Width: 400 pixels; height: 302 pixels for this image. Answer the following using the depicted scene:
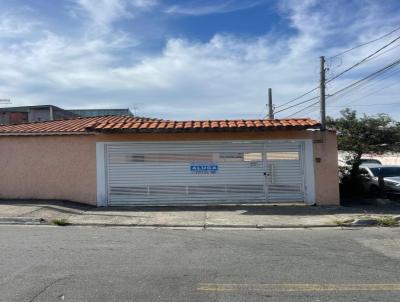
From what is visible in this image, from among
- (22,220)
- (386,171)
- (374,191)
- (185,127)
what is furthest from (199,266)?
(386,171)

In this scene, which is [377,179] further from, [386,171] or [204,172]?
[204,172]

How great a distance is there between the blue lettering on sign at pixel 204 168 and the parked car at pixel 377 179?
25.4 feet

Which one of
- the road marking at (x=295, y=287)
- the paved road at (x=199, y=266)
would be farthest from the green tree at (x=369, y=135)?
the road marking at (x=295, y=287)

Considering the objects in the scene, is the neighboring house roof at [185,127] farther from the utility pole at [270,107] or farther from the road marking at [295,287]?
the utility pole at [270,107]

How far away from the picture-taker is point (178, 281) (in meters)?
6.65

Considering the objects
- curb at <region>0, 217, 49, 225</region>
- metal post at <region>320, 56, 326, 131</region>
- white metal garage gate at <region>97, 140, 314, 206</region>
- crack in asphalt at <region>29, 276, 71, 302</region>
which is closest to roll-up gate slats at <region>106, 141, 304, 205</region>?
white metal garage gate at <region>97, 140, 314, 206</region>

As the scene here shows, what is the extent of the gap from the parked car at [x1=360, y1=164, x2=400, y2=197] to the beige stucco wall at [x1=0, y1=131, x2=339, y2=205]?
4.75 metres

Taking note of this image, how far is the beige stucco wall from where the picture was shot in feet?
52.8

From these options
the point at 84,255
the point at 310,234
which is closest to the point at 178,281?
the point at 84,255

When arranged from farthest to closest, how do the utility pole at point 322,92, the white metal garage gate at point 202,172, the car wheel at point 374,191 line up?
the car wheel at point 374,191
the utility pole at point 322,92
the white metal garage gate at point 202,172

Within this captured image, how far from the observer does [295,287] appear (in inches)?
250

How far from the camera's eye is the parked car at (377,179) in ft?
64.4

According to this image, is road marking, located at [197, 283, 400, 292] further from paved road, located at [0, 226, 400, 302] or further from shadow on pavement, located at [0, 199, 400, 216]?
shadow on pavement, located at [0, 199, 400, 216]

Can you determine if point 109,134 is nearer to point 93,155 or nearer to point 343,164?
point 93,155
